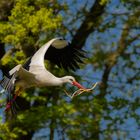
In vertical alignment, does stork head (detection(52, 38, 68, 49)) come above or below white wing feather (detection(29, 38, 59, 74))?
below

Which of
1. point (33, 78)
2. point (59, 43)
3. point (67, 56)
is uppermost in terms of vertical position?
point (33, 78)

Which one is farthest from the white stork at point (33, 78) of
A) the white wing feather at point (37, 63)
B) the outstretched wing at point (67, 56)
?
the outstretched wing at point (67, 56)

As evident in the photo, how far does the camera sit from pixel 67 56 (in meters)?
13.2

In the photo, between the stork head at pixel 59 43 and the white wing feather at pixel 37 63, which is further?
the stork head at pixel 59 43

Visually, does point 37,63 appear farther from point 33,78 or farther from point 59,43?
point 59,43

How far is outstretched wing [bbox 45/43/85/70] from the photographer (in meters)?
13.2

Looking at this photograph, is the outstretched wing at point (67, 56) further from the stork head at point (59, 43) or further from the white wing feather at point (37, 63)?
the white wing feather at point (37, 63)

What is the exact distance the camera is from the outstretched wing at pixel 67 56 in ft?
43.2

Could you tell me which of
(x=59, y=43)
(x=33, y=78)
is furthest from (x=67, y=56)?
(x=33, y=78)

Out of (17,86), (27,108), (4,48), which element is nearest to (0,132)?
(27,108)

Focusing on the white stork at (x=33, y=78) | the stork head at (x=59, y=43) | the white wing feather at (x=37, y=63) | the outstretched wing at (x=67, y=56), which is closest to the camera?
the white stork at (x=33, y=78)

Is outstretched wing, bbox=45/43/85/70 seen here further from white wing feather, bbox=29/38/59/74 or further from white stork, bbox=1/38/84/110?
white wing feather, bbox=29/38/59/74

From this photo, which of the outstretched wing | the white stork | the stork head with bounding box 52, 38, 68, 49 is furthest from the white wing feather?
the outstretched wing

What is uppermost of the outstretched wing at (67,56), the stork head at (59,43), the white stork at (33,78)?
the white stork at (33,78)
